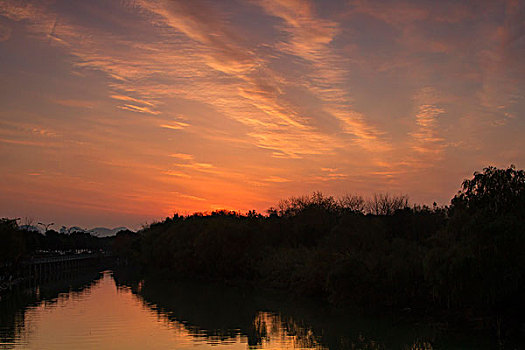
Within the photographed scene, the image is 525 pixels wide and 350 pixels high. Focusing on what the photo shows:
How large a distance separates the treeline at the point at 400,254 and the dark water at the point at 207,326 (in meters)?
2.71

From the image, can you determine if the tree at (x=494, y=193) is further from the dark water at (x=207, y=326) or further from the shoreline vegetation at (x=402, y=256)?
the dark water at (x=207, y=326)

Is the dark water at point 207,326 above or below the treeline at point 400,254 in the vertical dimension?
below

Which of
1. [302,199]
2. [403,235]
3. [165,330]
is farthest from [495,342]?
[302,199]

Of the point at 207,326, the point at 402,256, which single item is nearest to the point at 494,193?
the point at 402,256

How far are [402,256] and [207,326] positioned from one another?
1609 centimetres

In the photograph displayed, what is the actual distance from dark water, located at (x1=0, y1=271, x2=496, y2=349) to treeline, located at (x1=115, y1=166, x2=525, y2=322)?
2.71m

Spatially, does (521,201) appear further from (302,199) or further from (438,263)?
(302,199)

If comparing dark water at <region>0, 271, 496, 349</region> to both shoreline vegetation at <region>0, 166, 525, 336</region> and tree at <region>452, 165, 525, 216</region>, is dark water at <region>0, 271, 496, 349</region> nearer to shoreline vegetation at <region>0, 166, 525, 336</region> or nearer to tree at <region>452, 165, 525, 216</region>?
shoreline vegetation at <region>0, 166, 525, 336</region>

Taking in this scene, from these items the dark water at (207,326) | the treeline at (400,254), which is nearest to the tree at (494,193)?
the treeline at (400,254)

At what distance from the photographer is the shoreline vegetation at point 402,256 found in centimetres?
2973

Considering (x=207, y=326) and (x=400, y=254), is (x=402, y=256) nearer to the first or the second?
(x=400, y=254)

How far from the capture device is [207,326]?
3653 centimetres

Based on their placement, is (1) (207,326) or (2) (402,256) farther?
(2) (402,256)

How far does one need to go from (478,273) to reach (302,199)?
59932mm
